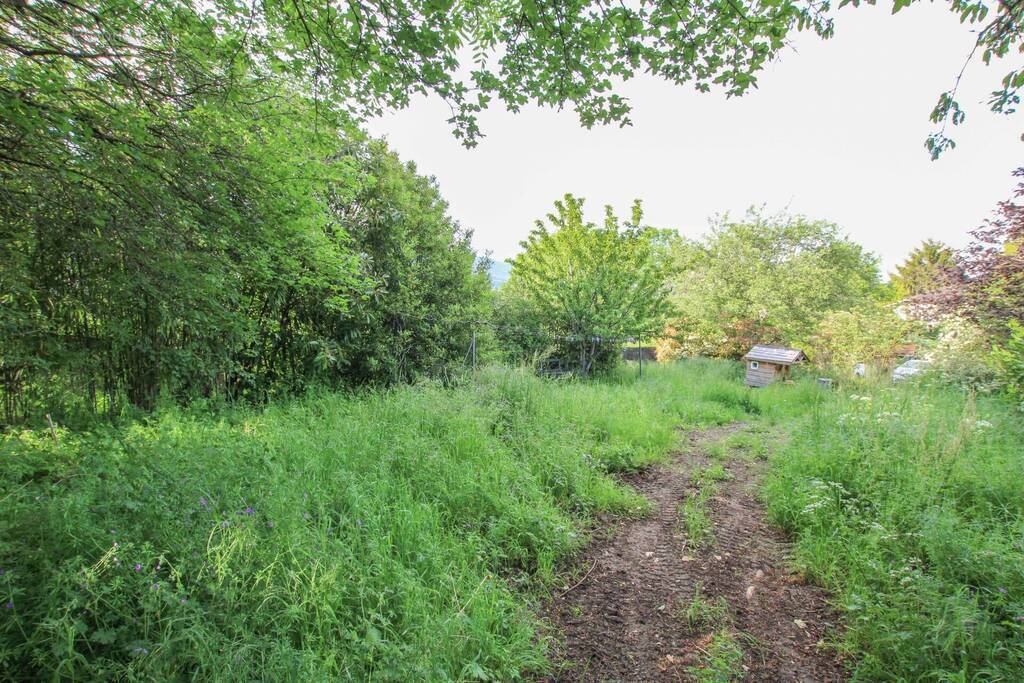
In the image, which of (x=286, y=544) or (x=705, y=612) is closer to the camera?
(x=286, y=544)

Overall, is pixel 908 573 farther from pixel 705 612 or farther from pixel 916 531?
pixel 705 612

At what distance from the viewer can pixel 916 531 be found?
282cm

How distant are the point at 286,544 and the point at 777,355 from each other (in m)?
11.9

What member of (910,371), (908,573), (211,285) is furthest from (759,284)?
(211,285)

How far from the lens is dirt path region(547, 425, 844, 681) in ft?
7.08

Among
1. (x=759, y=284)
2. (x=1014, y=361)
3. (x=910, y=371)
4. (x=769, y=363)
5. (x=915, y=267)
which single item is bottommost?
(x=769, y=363)

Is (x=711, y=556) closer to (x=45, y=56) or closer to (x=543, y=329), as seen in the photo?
(x=45, y=56)

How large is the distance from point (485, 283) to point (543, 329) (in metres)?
2.81

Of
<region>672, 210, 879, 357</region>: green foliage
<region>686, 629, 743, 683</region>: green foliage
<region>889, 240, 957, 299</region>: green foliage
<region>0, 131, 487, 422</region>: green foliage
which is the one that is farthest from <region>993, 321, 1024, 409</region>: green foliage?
<region>889, 240, 957, 299</region>: green foliage

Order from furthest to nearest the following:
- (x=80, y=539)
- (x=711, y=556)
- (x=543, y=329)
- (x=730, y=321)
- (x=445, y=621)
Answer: (x=730, y=321) → (x=543, y=329) → (x=711, y=556) → (x=445, y=621) → (x=80, y=539)

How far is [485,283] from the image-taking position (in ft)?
26.6

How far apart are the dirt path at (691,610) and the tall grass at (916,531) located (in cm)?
22

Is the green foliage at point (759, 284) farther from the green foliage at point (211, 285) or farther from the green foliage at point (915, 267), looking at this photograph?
the green foliage at point (211, 285)

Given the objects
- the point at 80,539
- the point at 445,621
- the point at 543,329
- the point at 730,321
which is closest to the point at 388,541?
the point at 445,621
